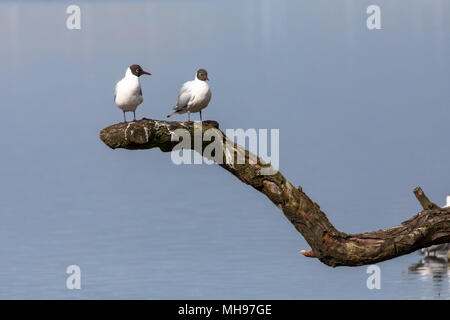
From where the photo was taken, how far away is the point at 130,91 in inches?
776

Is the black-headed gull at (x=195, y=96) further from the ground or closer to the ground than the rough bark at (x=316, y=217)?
further from the ground

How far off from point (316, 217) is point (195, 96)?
410cm

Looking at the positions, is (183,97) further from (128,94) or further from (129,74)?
(129,74)

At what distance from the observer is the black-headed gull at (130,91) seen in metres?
19.6

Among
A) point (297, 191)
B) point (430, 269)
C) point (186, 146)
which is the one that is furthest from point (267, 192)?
point (430, 269)

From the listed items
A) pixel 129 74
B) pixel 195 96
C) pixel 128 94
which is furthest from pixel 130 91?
pixel 195 96

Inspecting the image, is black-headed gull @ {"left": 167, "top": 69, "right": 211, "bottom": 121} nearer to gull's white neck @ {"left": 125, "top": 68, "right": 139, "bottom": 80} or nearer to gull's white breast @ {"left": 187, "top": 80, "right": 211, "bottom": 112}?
gull's white breast @ {"left": 187, "top": 80, "right": 211, "bottom": 112}

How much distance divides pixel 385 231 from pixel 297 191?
6.71ft

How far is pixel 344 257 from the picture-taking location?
1811cm

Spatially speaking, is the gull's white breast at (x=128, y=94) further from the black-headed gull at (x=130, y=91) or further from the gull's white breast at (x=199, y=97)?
the gull's white breast at (x=199, y=97)

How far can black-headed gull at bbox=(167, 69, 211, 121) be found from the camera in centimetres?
1989

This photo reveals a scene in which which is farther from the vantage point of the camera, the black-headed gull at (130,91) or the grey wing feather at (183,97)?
the grey wing feather at (183,97)

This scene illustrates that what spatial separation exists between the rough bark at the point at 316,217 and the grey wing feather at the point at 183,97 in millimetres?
1463

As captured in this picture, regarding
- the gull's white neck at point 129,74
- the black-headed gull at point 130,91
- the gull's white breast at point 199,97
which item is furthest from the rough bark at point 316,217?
the gull's white neck at point 129,74
